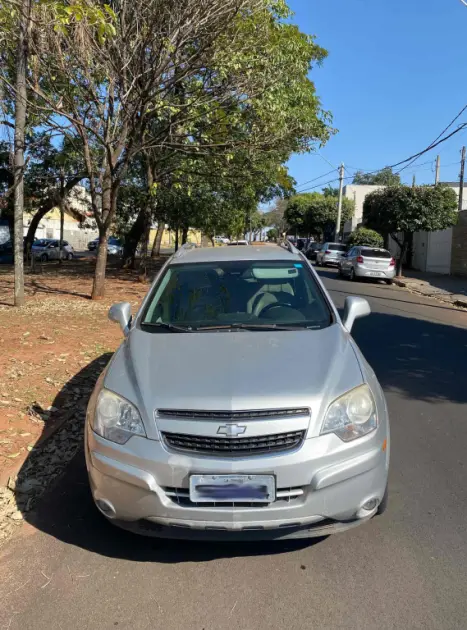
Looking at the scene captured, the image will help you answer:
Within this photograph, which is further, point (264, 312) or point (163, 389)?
point (264, 312)

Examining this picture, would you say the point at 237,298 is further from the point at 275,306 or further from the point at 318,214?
the point at 318,214

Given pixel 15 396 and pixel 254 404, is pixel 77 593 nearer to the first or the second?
pixel 254 404

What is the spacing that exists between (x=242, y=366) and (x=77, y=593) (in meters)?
1.47

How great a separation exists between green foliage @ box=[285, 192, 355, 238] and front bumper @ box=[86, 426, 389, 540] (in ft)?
172

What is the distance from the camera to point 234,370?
123 inches

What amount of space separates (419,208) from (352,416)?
22.1m

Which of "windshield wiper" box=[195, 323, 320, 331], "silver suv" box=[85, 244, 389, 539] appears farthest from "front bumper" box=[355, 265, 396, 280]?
"silver suv" box=[85, 244, 389, 539]

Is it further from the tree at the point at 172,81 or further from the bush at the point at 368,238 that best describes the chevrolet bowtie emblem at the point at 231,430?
the bush at the point at 368,238

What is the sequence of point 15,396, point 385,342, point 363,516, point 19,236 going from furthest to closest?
point 19,236 < point 385,342 < point 15,396 < point 363,516

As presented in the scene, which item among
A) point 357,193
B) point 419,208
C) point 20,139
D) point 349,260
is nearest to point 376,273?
point 349,260

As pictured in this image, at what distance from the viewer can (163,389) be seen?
9.89 feet

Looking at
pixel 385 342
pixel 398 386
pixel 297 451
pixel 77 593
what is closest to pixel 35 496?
pixel 77 593

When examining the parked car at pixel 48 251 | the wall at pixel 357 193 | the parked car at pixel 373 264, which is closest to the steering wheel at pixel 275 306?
the parked car at pixel 373 264

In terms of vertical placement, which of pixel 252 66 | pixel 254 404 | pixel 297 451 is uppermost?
pixel 252 66
